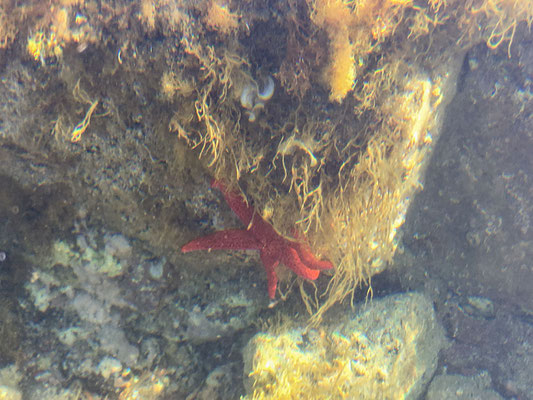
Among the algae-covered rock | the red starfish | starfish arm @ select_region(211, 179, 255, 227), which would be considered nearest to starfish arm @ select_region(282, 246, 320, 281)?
the red starfish

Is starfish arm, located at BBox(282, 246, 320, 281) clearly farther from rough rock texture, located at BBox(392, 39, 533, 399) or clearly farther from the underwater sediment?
rough rock texture, located at BBox(392, 39, 533, 399)

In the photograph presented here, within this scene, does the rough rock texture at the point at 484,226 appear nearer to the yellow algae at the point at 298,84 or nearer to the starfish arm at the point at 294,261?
the yellow algae at the point at 298,84

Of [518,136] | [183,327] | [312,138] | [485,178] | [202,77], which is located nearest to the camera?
[202,77]

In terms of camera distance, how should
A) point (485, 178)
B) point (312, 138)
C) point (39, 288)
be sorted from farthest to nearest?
point (485, 178) → point (39, 288) → point (312, 138)

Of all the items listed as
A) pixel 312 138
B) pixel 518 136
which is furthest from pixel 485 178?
pixel 312 138

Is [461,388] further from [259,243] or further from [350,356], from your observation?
[259,243]

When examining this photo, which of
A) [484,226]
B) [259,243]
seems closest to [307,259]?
[259,243]

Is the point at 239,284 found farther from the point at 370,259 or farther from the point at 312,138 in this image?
the point at 312,138

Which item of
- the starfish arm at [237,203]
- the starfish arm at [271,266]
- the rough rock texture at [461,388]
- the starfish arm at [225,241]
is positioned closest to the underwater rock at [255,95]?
the starfish arm at [237,203]
